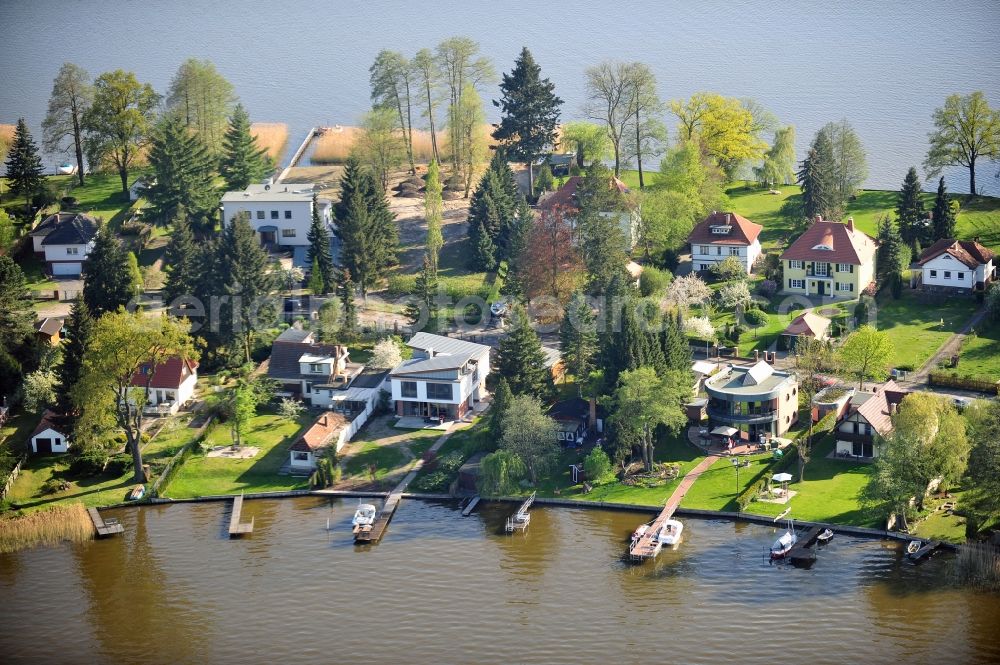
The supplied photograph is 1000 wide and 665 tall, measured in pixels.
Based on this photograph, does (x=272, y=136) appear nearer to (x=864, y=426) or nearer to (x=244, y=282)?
(x=244, y=282)

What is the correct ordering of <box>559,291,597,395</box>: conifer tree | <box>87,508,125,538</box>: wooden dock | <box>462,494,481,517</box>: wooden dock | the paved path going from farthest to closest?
<box>559,291,597,395</box>: conifer tree
the paved path
<box>462,494,481,517</box>: wooden dock
<box>87,508,125,538</box>: wooden dock

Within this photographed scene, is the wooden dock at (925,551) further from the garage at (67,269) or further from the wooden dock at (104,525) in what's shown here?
the garage at (67,269)

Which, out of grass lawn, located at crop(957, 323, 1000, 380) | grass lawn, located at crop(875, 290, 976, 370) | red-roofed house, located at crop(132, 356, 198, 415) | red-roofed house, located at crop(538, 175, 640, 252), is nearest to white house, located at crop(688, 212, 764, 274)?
red-roofed house, located at crop(538, 175, 640, 252)

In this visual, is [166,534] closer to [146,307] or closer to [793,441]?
[146,307]

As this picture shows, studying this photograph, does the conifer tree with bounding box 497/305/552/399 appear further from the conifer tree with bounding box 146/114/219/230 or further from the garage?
the garage

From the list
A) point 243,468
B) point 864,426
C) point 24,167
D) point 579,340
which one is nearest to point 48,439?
point 243,468

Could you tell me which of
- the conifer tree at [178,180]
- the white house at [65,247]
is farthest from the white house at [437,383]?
the white house at [65,247]

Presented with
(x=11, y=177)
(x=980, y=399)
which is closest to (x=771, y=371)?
(x=980, y=399)
